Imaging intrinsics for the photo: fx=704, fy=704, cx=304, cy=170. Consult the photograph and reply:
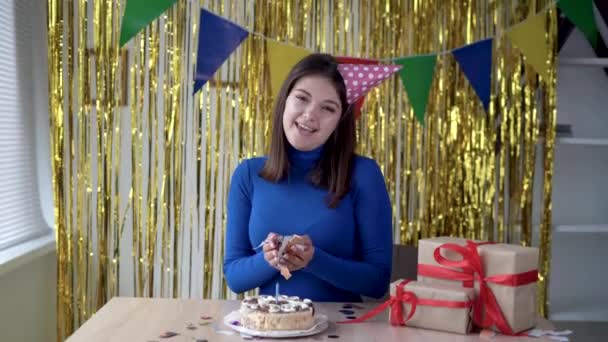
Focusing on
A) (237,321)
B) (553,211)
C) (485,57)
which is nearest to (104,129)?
(485,57)

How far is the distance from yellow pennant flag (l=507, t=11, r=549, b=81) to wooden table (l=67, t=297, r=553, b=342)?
152 centimetres

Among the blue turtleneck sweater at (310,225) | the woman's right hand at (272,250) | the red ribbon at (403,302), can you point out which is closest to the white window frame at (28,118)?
the blue turtleneck sweater at (310,225)

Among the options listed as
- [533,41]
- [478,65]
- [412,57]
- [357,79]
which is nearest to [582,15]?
[533,41]

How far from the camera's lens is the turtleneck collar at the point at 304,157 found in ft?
6.36

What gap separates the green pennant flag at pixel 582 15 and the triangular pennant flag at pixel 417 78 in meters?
0.57

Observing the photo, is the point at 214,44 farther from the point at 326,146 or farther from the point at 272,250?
the point at 272,250

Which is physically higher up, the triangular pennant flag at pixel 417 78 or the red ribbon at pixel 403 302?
the triangular pennant flag at pixel 417 78

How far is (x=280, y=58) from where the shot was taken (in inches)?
114

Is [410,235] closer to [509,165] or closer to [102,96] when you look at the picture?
[509,165]

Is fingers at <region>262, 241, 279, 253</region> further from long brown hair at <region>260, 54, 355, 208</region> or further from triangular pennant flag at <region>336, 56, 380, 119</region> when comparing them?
triangular pennant flag at <region>336, 56, 380, 119</region>

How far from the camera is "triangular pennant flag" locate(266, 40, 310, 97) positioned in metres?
2.88

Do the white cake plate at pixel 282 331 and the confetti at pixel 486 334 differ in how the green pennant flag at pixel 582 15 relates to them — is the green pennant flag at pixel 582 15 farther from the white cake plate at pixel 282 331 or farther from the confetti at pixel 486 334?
the white cake plate at pixel 282 331

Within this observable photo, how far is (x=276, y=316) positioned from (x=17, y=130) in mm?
1890

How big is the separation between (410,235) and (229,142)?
909mm
